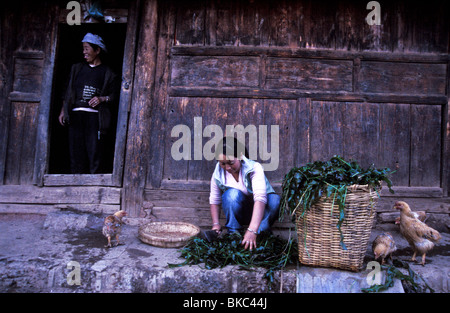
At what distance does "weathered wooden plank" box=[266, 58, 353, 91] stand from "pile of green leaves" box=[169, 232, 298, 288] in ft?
7.10

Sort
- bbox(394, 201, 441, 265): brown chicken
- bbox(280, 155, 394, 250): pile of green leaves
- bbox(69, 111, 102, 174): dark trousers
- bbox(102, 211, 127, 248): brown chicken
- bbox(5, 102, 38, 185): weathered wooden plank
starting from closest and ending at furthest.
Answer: bbox(280, 155, 394, 250): pile of green leaves, bbox(394, 201, 441, 265): brown chicken, bbox(102, 211, 127, 248): brown chicken, bbox(5, 102, 38, 185): weathered wooden plank, bbox(69, 111, 102, 174): dark trousers

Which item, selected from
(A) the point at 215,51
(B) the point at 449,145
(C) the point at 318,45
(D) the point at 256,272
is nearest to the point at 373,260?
(D) the point at 256,272

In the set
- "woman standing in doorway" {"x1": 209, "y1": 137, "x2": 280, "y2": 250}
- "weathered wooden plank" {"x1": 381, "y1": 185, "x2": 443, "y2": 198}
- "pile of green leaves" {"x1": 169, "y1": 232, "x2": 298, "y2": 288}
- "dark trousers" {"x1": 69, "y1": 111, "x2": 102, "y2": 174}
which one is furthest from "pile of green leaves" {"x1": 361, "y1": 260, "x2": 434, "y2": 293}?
"dark trousers" {"x1": 69, "y1": 111, "x2": 102, "y2": 174}

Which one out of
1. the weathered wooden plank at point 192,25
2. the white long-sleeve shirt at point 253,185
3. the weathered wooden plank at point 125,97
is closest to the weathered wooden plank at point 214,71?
the weathered wooden plank at point 192,25

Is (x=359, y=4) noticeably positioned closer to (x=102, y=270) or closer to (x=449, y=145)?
(x=449, y=145)

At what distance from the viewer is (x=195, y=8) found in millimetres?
4406

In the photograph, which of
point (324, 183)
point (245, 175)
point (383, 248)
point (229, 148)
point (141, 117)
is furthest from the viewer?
point (141, 117)

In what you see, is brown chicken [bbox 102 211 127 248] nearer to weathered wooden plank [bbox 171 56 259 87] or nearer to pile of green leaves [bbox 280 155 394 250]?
pile of green leaves [bbox 280 155 394 250]

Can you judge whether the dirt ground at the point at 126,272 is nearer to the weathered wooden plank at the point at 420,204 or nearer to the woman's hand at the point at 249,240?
the woman's hand at the point at 249,240

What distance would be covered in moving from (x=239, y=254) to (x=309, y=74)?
263 centimetres

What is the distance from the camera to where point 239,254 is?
2.92m

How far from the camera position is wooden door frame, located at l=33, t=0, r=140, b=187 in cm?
432

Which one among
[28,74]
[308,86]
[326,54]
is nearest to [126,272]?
[308,86]

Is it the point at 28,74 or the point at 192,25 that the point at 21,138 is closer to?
the point at 28,74
